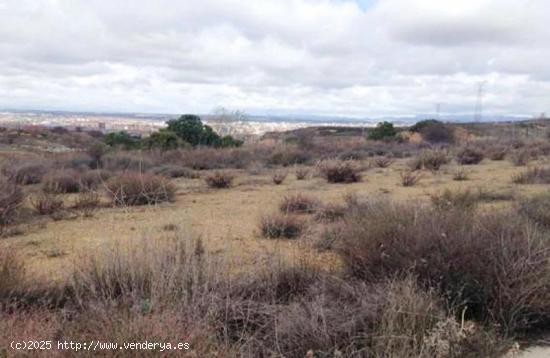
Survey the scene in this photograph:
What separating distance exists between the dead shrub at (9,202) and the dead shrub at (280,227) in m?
5.06

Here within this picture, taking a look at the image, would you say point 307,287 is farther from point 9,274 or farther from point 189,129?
point 189,129

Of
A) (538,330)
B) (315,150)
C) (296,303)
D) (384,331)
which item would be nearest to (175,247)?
(296,303)

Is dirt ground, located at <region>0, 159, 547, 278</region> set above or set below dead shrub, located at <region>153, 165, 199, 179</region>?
above

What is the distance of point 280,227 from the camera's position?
10219 millimetres

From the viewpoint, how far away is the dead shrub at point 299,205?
1257cm

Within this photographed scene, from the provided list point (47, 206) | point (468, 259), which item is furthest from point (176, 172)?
point (468, 259)

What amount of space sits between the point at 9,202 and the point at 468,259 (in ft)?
32.0

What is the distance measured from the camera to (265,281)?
6.38m

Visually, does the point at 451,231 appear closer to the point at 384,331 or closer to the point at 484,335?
the point at 484,335

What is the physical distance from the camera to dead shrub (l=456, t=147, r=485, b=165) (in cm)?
2816

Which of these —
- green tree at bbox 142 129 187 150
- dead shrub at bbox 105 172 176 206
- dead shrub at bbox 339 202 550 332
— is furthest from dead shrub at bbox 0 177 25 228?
green tree at bbox 142 129 187 150

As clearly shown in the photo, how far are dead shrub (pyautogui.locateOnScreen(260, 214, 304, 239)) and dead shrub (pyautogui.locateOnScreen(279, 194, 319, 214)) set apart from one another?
1679 mm

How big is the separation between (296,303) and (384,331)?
94cm

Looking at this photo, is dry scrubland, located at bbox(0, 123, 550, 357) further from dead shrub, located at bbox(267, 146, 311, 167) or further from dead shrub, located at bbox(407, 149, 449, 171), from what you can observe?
dead shrub, located at bbox(267, 146, 311, 167)
